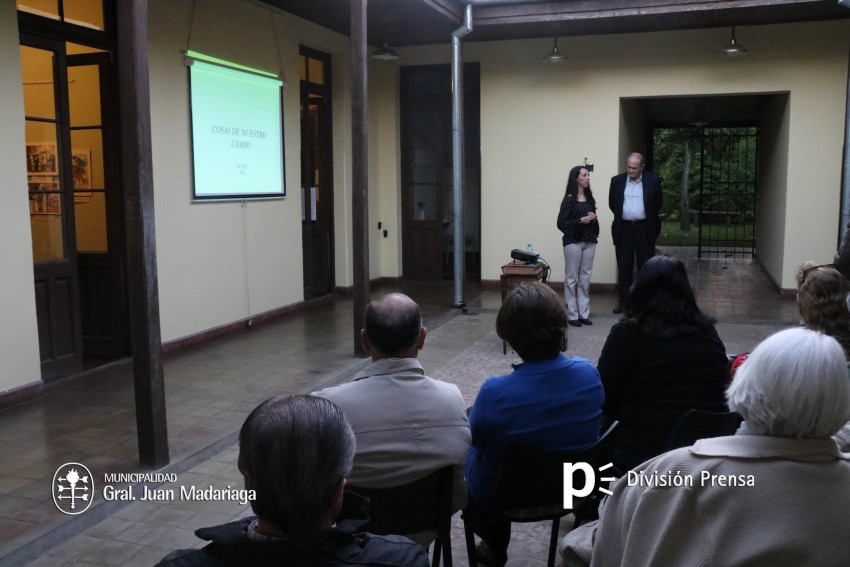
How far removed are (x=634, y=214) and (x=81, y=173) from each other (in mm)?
5054

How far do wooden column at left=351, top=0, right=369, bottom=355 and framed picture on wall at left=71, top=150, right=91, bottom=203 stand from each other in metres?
2.10

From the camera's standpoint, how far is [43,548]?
3.14 m

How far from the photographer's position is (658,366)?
8.95 feet

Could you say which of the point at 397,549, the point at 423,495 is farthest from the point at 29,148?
the point at 397,549

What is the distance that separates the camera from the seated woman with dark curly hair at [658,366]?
272 cm

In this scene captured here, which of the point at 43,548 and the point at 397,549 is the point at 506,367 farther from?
the point at 397,549

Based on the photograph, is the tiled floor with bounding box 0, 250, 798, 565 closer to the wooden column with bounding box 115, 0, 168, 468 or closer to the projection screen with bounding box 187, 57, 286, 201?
the wooden column with bounding box 115, 0, 168, 468

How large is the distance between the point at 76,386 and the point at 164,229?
1.54 m

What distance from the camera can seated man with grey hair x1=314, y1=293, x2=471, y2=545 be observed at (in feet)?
7.22

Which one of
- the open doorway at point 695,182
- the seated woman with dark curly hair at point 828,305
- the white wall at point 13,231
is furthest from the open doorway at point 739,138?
the white wall at point 13,231

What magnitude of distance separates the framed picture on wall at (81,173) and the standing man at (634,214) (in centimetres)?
484

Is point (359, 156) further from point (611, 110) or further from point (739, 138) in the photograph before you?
point (739, 138)

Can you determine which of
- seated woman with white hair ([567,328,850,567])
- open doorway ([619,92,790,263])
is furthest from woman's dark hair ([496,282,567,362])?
open doorway ([619,92,790,263])

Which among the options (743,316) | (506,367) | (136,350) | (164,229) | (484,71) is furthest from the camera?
(484,71)
